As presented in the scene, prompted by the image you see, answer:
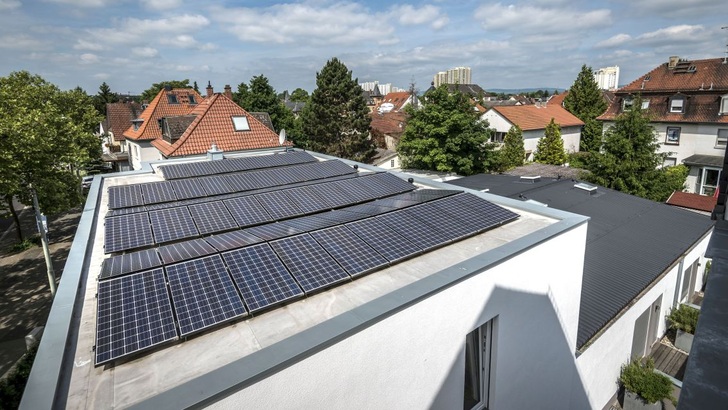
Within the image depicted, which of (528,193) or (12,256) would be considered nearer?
(528,193)

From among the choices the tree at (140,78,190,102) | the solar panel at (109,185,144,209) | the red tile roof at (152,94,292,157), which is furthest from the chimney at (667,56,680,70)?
the tree at (140,78,190,102)

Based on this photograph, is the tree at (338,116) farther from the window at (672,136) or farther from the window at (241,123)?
the window at (672,136)

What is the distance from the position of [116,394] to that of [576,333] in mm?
9090

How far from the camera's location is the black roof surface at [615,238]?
10.9 m

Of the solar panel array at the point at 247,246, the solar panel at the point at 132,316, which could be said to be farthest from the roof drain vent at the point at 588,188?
the solar panel at the point at 132,316

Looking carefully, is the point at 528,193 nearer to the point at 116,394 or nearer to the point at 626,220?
the point at 626,220

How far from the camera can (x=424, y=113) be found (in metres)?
32.2

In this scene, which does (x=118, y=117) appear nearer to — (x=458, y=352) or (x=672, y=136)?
(x=458, y=352)

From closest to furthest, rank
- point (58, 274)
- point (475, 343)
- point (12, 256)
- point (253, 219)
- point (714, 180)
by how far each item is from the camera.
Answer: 1. point (475, 343)
2. point (253, 219)
3. point (58, 274)
4. point (12, 256)
5. point (714, 180)

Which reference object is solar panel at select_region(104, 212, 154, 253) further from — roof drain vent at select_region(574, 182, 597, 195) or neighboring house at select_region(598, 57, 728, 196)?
neighboring house at select_region(598, 57, 728, 196)

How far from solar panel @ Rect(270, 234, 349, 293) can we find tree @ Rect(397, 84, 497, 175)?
2589cm

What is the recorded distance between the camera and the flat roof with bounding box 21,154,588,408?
388cm

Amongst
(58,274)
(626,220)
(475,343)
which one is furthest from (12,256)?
(626,220)

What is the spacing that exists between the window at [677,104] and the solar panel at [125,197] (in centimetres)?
4259
